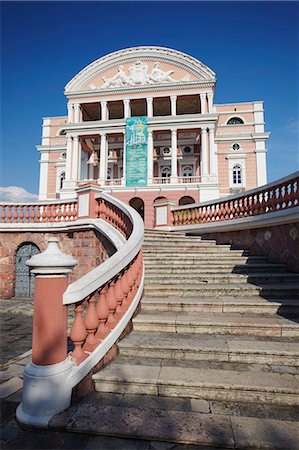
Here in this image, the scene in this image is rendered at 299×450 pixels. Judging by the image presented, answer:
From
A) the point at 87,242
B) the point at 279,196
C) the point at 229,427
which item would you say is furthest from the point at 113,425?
the point at 87,242

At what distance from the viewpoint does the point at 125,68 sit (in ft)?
81.8

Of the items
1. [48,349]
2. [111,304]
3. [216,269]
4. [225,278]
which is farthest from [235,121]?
[48,349]

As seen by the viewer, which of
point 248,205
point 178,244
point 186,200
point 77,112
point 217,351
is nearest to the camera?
point 217,351

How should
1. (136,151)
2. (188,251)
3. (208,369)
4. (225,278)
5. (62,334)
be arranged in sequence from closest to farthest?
(62,334) → (208,369) → (225,278) → (188,251) → (136,151)

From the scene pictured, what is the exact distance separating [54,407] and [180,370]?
1252 millimetres

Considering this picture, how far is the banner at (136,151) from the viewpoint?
21781 millimetres

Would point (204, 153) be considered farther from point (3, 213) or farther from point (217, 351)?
point (217, 351)

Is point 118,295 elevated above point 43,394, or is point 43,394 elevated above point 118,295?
point 118,295

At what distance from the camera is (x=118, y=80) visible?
975 inches

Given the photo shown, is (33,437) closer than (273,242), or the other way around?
(33,437)

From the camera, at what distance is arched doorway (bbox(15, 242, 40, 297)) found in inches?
389

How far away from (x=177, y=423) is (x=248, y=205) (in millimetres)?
5944

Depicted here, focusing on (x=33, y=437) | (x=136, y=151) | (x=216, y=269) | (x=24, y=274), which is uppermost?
(x=136, y=151)

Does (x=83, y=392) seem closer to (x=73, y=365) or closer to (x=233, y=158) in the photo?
(x=73, y=365)
